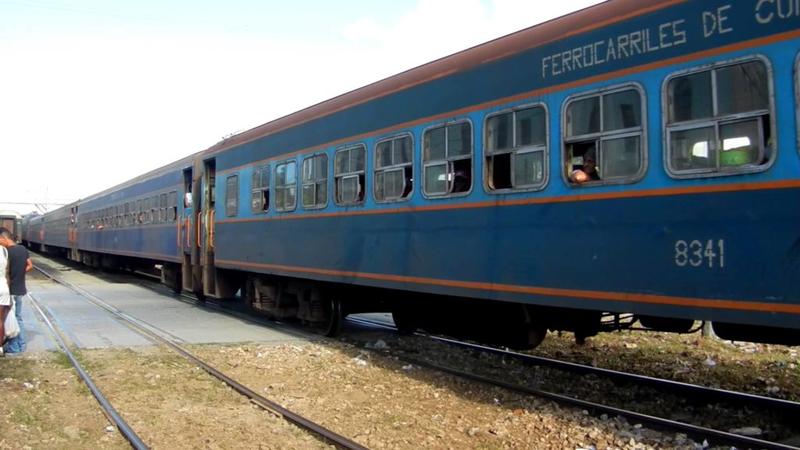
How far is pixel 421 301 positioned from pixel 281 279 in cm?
375

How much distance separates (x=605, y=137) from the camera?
506cm

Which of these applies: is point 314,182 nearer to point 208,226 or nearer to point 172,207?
point 208,226

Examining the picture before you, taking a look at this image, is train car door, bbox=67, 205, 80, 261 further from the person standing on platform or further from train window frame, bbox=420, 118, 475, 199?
train window frame, bbox=420, 118, 475, 199

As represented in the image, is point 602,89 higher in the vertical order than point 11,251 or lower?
higher

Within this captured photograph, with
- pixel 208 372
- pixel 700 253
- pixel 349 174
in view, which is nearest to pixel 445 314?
pixel 349 174

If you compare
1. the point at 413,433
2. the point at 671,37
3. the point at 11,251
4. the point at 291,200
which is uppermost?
the point at 671,37

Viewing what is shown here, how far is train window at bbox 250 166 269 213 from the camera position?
10.8 m

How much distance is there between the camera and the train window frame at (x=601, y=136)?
477 cm

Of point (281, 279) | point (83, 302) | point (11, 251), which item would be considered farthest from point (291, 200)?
point (83, 302)

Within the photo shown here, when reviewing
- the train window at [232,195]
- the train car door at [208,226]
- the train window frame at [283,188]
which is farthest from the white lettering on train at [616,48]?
the train car door at [208,226]

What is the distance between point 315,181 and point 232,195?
3.55m

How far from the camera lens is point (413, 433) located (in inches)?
206

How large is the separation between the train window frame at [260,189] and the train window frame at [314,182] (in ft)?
4.27

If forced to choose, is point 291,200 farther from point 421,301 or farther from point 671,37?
point 671,37
